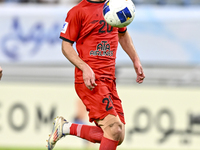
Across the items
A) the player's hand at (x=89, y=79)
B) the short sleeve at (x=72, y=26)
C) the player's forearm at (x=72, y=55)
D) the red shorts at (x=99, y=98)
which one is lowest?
the red shorts at (x=99, y=98)

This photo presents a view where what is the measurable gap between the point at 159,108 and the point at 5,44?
3.66 metres

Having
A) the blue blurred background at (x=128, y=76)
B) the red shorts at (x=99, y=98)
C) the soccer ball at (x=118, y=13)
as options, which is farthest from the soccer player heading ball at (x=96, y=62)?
the blue blurred background at (x=128, y=76)

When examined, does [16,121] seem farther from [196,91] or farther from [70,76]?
[196,91]

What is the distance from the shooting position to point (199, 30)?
8.81m

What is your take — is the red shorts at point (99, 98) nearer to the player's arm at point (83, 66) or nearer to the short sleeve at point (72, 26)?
the player's arm at point (83, 66)

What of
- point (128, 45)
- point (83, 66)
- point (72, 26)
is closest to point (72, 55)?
point (83, 66)

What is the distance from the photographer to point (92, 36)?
4.22 metres

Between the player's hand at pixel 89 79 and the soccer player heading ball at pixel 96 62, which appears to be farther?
the soccer player heading ball at pixel 96 62

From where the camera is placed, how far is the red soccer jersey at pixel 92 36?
4145mm

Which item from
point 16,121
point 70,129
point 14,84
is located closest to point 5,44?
point 14,84

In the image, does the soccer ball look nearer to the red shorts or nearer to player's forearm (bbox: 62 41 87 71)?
player's forearm (bbox: 62 41 87 71)

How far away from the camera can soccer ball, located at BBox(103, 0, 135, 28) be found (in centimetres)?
397

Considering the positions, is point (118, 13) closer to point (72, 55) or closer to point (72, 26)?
point (72, 26)

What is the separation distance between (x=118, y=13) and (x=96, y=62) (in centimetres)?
55
